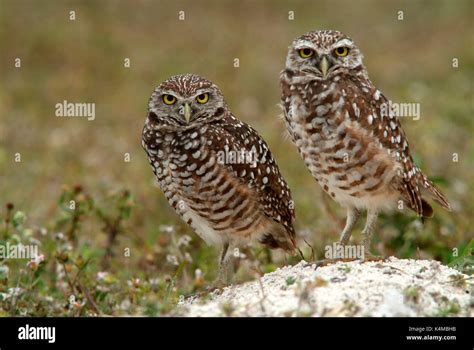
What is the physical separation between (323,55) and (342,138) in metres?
0.53

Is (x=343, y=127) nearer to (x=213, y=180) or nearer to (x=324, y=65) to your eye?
(x=324, y=65)

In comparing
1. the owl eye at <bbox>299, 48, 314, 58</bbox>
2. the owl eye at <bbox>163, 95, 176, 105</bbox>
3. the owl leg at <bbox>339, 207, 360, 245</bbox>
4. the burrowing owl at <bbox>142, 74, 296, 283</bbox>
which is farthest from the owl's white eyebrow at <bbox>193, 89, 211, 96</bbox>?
the owl leg at <bbox>339, 207, 360, 245</bbox>

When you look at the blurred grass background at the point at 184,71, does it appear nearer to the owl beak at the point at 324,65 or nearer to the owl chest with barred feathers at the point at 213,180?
the owl chest with barred feathers at the point at 213,180

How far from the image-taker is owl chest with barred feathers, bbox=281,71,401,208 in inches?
198

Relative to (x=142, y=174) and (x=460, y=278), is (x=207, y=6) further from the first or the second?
(x=460, y=278)

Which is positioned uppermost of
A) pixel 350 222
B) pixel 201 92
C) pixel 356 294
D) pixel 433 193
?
pixel 201 92

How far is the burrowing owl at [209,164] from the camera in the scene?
5062 mm

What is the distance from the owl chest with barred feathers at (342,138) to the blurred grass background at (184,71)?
3.71 ft

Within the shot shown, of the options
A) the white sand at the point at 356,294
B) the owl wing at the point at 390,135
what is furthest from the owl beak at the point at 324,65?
the white sand at the point at 356,294

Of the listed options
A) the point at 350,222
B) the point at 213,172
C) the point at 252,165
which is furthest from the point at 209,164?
the point at 350,222

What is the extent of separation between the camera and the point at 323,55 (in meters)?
5.10

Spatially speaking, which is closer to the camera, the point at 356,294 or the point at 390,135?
the point at 356,294

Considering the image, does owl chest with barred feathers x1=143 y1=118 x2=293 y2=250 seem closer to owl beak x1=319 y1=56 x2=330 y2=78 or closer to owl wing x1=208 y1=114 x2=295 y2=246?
owl wing x1=208 y1=114 x2=295 y2=246

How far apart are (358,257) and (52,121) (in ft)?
24.5
